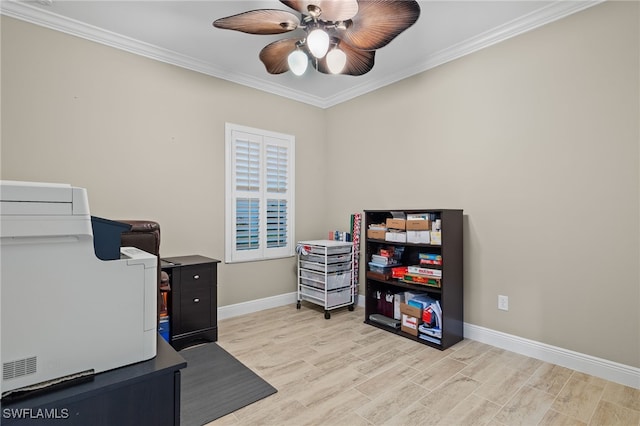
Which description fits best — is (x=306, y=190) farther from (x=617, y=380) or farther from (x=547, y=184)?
(x=617, y=380)

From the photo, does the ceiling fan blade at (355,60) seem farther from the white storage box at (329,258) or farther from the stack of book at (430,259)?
the white storage box at (329,258)

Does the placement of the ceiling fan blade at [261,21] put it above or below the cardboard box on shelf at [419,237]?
above

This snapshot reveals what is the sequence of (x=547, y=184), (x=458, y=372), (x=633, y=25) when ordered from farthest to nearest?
(x=547, y=184) → (x=458, y=372) → (x=633, y=25)

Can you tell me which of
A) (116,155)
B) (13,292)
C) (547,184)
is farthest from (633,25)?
(116,155)

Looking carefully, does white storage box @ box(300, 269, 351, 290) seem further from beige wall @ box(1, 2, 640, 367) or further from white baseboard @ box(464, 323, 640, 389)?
white baseboard @ box(464, 323, 640, 389)

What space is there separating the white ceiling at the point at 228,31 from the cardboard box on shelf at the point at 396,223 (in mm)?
1605

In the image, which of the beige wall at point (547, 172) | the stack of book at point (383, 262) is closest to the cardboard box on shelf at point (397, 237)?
the stack of book at point (383, 262)

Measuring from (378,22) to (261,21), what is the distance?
762 millimetres

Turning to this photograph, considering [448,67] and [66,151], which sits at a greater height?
[448,67]

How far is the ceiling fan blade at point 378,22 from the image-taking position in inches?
74.2

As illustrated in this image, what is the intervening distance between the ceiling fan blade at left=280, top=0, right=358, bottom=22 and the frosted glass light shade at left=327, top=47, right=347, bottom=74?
0.26m

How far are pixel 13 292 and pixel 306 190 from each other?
3521 millimetres

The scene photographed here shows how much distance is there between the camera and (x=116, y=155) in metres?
2.90

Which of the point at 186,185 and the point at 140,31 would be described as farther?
the point at 186,185
